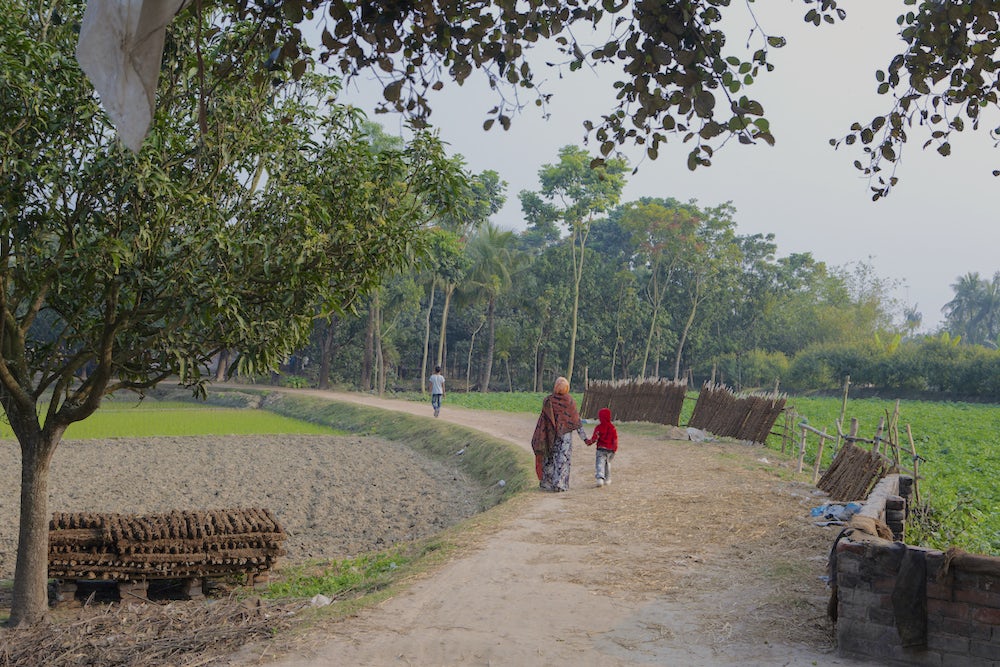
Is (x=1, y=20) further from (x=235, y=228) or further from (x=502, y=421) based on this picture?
(x=502, y=421)

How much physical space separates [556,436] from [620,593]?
5.02 meters

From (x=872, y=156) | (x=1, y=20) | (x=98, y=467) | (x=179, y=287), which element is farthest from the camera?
(x=98, y=467)

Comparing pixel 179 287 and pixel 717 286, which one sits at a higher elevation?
pixel 717 286

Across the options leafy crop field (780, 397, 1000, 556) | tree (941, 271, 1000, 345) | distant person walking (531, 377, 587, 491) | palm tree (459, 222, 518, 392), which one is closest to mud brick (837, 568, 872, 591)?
leafy crop field (780, 397, 1000, 556)

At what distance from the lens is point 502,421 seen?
26.6 meters

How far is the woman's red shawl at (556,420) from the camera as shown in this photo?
460 inches

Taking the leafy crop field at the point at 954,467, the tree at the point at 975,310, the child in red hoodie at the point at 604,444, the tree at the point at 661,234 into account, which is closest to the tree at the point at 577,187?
the tree at the point at 661,234

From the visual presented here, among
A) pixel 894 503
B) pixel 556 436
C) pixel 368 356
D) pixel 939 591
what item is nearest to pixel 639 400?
pixel 556 436

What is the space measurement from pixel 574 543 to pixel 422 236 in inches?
136

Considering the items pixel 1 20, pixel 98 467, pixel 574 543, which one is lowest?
pixel 98 467

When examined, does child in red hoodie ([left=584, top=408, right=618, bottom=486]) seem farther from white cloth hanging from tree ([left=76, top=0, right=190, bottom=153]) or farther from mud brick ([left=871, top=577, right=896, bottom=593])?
white cloth hanging from tree ([left=76, top=0, right=190, bottom=153])

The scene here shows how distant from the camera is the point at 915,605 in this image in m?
5.11

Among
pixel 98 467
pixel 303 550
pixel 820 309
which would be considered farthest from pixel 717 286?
pixel 303 550

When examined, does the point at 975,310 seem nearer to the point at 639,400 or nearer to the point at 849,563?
the point at 639,400
